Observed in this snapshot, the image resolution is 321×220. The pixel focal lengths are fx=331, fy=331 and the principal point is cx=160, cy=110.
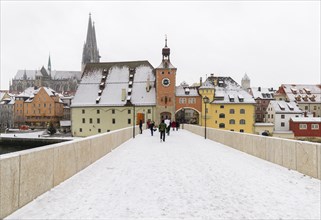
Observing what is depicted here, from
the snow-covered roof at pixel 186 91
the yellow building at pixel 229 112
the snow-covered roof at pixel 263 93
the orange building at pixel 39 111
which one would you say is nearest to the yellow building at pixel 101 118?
the snow-covered roof at pixel 186 91

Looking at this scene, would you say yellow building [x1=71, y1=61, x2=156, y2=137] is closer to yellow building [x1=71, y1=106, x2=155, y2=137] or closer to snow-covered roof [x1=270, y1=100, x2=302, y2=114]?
yellow building [x1=71, y1=106, x2=155, y2=137]

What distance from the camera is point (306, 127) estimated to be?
72.4 meters

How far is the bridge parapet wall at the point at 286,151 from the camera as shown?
988cm

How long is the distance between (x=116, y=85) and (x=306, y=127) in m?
43.1

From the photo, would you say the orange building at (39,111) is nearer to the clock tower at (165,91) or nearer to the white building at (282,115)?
the clock tower at (165,91)

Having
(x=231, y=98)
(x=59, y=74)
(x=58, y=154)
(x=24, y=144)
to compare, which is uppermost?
(x=59, y=74)

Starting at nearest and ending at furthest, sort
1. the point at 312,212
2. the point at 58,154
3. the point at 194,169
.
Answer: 1. the point at 312,212
2. the point at 58,154
3. the point at 194,169

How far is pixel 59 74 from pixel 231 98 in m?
107

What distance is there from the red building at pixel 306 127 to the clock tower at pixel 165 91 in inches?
1104

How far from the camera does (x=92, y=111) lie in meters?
72.6

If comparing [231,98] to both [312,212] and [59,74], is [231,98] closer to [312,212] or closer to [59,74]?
[312,212]

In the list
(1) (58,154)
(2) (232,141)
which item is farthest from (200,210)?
(2) (232,141)

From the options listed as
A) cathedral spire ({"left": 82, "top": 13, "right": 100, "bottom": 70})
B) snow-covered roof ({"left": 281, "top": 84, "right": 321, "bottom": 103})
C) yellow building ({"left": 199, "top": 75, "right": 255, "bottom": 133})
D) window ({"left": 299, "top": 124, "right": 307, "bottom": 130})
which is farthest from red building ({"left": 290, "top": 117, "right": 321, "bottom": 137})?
cathedral spire ({"left": 82, "top": 13, "right": 100, "bottom": 70})

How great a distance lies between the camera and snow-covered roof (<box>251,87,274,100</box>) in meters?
101
